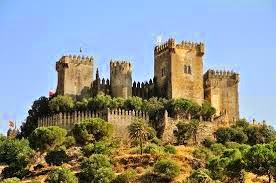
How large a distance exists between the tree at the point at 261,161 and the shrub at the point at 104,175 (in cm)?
1292

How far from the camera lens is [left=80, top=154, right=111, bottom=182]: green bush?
8131 centimetres

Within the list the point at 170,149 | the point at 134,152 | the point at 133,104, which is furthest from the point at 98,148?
the point at 133,104

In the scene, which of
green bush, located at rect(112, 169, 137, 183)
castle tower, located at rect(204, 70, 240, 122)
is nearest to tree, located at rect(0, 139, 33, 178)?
green bush, located at rect(112, 169, 137, 183)

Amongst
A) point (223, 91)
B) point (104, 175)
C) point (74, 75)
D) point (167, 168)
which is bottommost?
point (104, 175)

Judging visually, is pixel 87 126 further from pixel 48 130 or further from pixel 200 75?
pixel 200 75

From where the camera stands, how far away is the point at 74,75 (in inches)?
3999

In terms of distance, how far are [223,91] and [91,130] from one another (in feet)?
64.2

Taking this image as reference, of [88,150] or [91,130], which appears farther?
[91,130]

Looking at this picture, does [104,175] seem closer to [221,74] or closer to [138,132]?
[138,132]

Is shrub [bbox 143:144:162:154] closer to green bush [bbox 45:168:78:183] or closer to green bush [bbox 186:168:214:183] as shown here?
green bush [bbox 186:168:214:183]

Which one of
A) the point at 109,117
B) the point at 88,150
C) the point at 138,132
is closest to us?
the point at 88,150

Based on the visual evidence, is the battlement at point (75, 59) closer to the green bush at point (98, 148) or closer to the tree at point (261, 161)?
the green bush at point (98, 148)

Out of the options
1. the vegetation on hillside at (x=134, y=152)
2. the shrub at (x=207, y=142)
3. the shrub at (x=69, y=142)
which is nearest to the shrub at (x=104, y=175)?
the vegetation on hillside at (x=134, y=152)

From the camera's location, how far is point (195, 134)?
9500 cm
